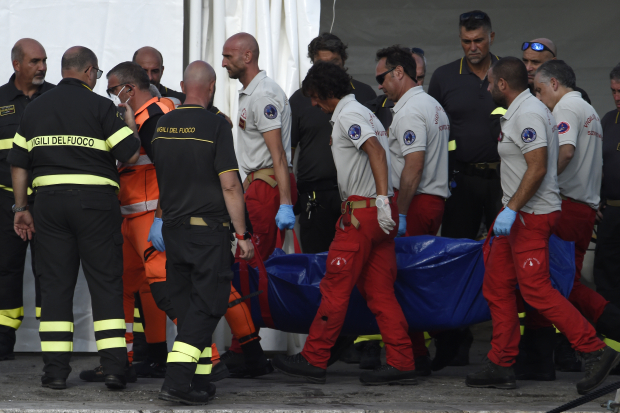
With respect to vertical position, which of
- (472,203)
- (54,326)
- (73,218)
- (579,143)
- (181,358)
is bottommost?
(181,358)

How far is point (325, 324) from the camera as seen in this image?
4.27 metres

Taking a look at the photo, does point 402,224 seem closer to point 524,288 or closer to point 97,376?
point 524,288

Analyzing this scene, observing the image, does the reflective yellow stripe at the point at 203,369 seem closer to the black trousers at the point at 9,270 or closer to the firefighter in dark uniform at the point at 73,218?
the firefighter in dark uniform at the point at 73,218

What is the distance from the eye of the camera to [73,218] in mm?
4008

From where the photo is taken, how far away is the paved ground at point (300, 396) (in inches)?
138

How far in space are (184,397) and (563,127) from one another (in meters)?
2.65

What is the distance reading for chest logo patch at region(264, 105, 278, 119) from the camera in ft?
15.6

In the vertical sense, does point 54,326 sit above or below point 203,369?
above

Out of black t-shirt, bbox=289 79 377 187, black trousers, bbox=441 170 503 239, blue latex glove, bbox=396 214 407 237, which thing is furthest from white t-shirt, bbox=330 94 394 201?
black trousers, bbox=441 170 503 239

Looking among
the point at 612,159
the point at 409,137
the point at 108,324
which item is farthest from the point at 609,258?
the point at 108,324

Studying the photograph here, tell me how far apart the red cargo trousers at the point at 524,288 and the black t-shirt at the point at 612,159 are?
1.30 metres

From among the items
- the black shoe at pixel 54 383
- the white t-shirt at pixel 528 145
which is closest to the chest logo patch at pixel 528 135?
the white t-shirt at pixel 528 145

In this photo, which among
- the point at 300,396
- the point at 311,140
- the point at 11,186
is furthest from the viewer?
the point at 311,140

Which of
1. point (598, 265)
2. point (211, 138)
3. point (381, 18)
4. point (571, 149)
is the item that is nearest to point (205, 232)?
point (211, 138)
